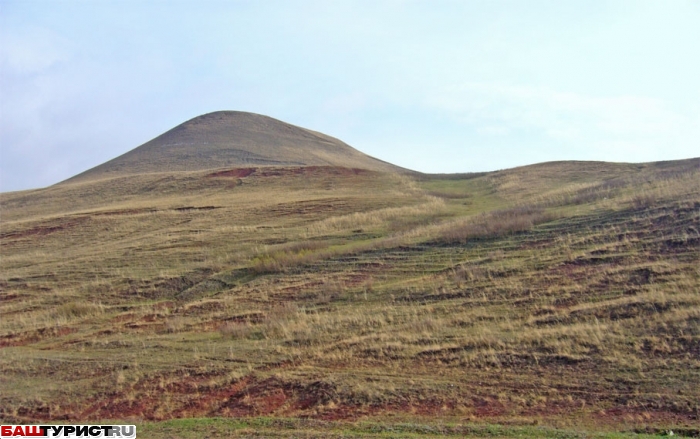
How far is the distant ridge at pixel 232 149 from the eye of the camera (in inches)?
2564

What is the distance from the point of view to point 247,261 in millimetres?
21328

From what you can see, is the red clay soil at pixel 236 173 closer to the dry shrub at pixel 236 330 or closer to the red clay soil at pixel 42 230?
the red clay soil at pixel 42 230

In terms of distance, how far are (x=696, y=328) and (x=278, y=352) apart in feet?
26.5

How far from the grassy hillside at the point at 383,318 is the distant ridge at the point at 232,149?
36634 mm

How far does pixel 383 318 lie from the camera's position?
13.8 metres

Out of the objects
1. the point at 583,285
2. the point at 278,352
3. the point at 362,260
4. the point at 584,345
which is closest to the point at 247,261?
the point at 362,260

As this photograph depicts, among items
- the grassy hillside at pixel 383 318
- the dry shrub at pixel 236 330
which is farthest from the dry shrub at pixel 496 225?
the dry shrub at pixel 236 330

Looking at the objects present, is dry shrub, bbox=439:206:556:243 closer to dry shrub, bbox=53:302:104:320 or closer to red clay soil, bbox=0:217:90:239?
dry shrub, bbox=53:302:104:320

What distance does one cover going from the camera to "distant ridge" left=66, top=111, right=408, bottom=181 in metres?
65.1

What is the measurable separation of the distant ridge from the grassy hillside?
36634mm

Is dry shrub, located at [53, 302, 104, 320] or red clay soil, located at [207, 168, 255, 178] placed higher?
red clay soil, located at [207, 168, 255, 178]

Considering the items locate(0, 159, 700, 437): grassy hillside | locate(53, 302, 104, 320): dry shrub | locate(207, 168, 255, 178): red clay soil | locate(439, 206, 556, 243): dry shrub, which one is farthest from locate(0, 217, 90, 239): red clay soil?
locate(439, 206, 556, 243): dry shrub

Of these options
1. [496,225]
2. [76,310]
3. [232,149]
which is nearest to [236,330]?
[76,310]

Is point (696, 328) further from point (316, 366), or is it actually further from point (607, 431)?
point (316, 366)
